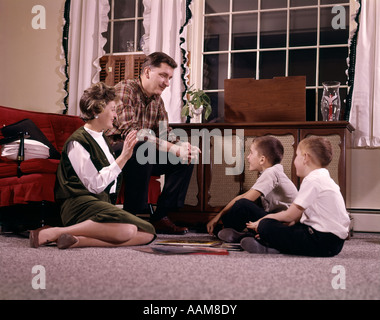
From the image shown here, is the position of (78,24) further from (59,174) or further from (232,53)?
(59,174)

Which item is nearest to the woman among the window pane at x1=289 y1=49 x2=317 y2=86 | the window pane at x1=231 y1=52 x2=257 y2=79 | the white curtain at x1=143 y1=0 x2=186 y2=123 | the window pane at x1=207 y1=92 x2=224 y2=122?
the white curtain at x1=143 y1=0 x2=186 y2=123

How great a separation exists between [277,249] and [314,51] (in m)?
2.44

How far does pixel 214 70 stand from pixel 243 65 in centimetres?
28

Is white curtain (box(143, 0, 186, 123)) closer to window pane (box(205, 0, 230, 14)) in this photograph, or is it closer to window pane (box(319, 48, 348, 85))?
window pane (box(205, 0, 230, 14))

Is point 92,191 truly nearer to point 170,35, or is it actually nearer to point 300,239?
point 300,239

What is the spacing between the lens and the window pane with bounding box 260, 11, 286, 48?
4.28m

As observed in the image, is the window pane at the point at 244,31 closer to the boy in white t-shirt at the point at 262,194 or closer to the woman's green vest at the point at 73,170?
the boy in white t-shirt at the point at 262,194

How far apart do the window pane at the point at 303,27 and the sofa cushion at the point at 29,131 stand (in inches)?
91.2

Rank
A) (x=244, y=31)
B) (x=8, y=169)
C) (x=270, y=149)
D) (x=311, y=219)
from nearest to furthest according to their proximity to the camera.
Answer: (x=311, y=219) → (x=270, y=149) → (x=8, y=169) → (x=244, y=31)

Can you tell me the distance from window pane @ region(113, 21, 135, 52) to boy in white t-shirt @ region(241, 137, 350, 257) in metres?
2.86

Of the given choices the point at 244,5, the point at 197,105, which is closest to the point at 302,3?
the point at 244,5

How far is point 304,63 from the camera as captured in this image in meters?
4.21

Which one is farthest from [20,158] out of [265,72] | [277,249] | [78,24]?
[265,72]

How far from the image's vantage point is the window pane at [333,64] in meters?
4.10
